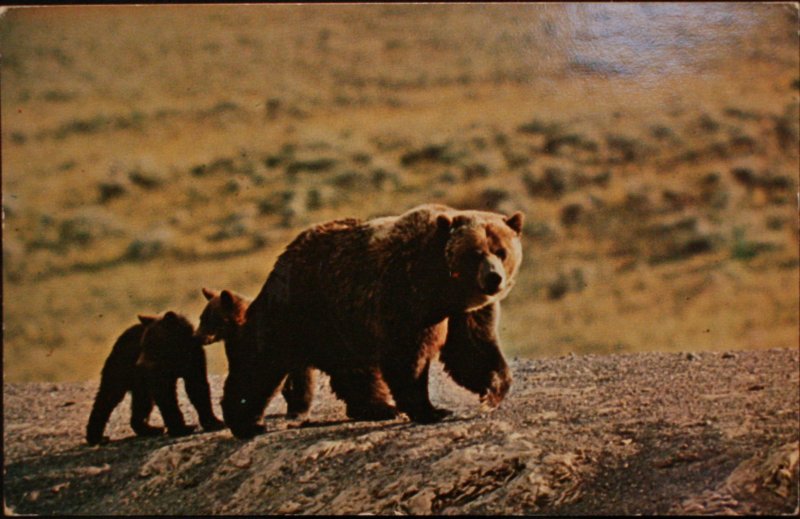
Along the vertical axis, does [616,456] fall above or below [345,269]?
below

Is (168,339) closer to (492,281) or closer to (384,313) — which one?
(384,313)

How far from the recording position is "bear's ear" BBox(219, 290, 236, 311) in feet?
23.7

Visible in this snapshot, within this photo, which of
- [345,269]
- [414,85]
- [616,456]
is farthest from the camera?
[414,85]

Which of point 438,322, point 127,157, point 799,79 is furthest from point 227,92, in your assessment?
point 799,79

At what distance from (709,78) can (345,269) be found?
11.2 feet

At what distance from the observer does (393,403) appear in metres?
7.27

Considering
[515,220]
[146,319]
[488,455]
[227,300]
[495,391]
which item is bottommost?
[488,455]

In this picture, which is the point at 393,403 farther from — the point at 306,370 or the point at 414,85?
the point at 414,85

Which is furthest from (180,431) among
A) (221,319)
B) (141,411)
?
(221,319)

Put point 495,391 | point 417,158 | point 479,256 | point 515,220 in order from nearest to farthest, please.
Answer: point 479,256 → point 515,220 → point 495,391 → point 417,158

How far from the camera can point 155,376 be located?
283 inches

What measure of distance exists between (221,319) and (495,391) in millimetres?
2136

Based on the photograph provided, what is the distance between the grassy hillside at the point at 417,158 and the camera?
7.75 metres

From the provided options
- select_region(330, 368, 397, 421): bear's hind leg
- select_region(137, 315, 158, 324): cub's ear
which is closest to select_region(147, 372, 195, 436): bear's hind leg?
select_region(137, 315, 158, 324): cub's ear
